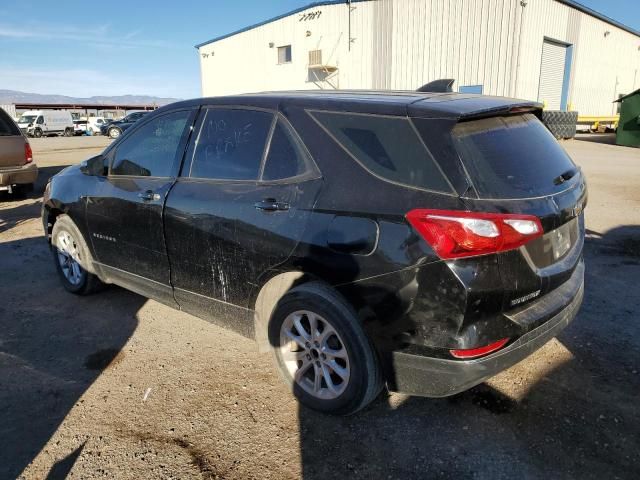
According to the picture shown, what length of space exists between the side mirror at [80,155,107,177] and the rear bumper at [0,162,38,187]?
18.9 feet

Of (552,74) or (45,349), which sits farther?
(552,74)

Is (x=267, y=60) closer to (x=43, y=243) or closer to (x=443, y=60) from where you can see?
(x=443, y=60)

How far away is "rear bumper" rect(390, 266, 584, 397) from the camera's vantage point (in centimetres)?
231

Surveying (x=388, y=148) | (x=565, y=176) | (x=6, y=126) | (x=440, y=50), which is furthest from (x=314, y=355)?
(x=440, y=50)

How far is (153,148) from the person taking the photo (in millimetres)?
3764

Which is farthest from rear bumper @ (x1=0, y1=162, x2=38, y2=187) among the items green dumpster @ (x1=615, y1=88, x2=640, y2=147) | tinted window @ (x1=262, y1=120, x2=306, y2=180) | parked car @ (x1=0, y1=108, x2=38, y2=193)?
green dumpster @ (x1=615, y1=88, x2=640, y2=147)

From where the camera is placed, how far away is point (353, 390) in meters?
2.61

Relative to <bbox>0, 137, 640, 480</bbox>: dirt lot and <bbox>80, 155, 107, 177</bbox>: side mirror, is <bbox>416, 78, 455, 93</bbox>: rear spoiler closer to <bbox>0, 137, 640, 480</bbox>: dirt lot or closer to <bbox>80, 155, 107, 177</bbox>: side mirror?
<bbox>0, 137, 640, 480</bbox>: dirt lot

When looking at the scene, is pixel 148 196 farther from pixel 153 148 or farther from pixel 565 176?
pixel 565 176

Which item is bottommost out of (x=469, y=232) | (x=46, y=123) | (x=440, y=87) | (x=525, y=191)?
(x=46, y=123)

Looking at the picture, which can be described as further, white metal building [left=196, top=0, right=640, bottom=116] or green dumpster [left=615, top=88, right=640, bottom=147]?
white metal building [left=196, top=0, right=640, bottom=116]

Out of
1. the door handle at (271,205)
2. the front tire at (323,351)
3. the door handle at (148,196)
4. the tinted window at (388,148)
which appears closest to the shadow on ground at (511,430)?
the front tire at (323,351)

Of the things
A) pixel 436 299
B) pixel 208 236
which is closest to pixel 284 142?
pixel 208 236

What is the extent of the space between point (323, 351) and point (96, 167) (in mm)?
2769
